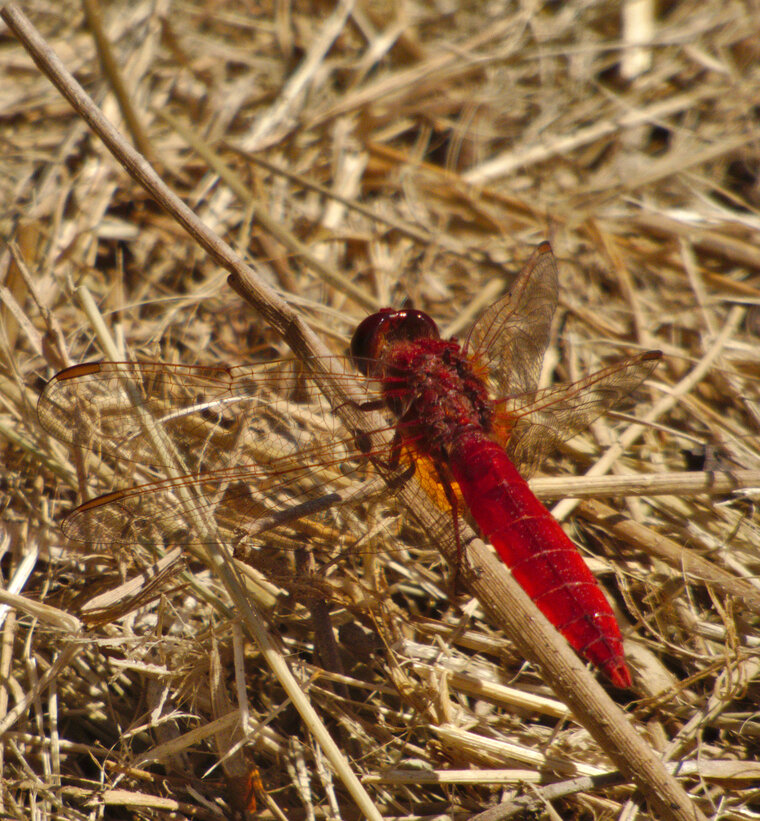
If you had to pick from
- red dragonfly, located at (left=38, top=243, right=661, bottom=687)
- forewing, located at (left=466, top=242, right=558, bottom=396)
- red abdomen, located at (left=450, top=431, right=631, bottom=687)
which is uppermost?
forewing, located at (left=466, top=242, right=558, bottom=396)

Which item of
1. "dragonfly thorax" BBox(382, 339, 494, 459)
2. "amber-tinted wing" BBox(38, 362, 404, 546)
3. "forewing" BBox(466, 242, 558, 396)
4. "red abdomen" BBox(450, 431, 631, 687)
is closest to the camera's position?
"red abdomen" BBox(450, 431, 631, 687)

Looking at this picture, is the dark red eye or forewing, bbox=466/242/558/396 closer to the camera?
the dark red eye

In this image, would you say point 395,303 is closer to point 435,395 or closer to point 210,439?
point 435,395

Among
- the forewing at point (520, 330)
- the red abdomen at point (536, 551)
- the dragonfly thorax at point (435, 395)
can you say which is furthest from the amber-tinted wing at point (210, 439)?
the forewing at point (520, 330)

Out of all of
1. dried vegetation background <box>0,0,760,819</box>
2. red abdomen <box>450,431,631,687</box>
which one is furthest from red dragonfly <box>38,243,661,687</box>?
dried vegetation background <box>0,0,760,819</box>

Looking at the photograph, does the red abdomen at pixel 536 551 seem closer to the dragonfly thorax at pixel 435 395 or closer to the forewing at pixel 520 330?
the dragonfly thorax at pixel 435 395

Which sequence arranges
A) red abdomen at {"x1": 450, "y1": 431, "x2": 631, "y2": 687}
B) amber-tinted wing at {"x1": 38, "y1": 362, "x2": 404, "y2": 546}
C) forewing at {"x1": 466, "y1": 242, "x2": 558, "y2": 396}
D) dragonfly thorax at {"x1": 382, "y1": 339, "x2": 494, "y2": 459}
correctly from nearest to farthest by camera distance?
red abdomen at {"x1": 450, "y1": 431, "x2": 631, "y2": 687}
amber-tinted wing at {"x1": 38, "y1": 362, "x2": 404, "y2": 546}
dragonfly thorax at {"x1": 382, "y1": 339, "x2": 494, "y2": 459}
forewing at {"x1": 466, "y1": 242, "x2": 558, "y2": 396}

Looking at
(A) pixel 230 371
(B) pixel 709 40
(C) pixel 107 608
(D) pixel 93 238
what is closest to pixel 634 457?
(A) pixel 230 371

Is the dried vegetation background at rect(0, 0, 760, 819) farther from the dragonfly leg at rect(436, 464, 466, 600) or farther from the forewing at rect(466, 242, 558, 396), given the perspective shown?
the forewing at rect(466, 242, 558, 396)
